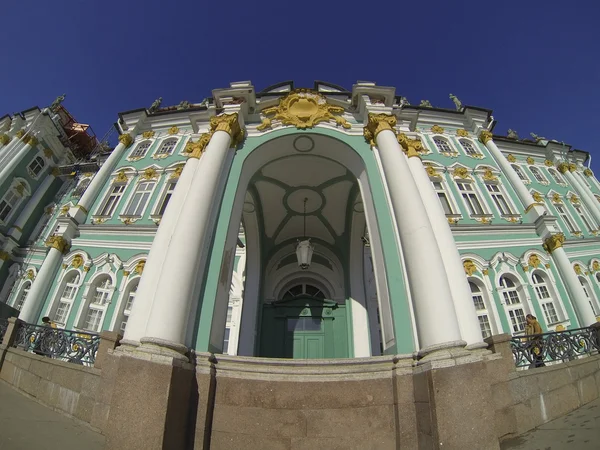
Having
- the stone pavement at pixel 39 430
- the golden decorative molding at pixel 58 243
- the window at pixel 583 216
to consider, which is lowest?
the stone pavement at pixel 39 430

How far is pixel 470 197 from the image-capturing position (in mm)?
13914

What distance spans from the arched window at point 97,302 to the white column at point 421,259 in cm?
1103

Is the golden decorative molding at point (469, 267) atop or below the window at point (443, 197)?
below

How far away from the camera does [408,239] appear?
6.00 m

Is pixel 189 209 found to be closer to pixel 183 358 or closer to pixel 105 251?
pixel 183 358

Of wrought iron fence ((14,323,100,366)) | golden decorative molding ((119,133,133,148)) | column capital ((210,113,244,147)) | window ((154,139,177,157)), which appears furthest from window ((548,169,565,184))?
golden decorative molding ((119,133,133,148))

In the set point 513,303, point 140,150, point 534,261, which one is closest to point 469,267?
point 513,303

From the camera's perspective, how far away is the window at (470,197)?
43.8 feet

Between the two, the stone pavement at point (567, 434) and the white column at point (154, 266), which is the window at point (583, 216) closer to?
the stone pavement at point (567, 434)

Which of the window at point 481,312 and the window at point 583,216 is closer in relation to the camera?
the window at point 481,312

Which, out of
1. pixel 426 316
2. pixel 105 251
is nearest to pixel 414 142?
pixel 426 316

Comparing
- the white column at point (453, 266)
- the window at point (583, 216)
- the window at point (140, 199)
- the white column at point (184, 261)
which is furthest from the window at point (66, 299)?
the window at point (583, 216)

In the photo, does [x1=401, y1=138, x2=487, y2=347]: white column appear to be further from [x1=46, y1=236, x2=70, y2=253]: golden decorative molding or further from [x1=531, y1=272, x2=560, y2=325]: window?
[x1=46, y1=236, x2=70, y2=253]: golden decorative molding

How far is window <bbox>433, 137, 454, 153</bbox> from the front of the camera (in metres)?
15.9
